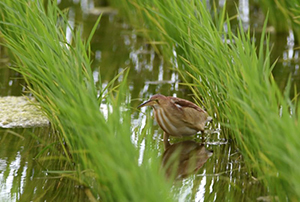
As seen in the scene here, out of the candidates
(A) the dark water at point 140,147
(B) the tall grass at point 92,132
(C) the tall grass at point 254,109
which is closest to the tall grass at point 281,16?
(A) the dark water at point 140,147

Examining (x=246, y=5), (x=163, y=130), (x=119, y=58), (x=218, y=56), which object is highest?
(x=246, y=5)

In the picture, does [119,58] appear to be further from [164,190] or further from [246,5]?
[164,190]

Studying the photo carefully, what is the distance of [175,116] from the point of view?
12.3ft

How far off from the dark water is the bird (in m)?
0.14

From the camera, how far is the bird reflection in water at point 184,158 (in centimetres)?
344

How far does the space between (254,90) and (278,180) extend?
1.40 ft

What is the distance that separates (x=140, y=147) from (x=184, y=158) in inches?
→ 10.3

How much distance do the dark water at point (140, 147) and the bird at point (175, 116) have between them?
14 cm

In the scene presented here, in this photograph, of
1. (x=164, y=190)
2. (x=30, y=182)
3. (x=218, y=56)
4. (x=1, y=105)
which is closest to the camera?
(x=164, y=190)

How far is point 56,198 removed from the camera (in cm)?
311

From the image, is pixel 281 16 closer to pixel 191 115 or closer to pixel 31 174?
pixel 191 115

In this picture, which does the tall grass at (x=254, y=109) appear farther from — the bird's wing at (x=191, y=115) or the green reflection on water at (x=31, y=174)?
the green reflection on water at (x=31, y=174)

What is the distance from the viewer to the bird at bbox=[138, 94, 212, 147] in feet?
12.3

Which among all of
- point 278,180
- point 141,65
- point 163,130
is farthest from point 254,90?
point 141,65
